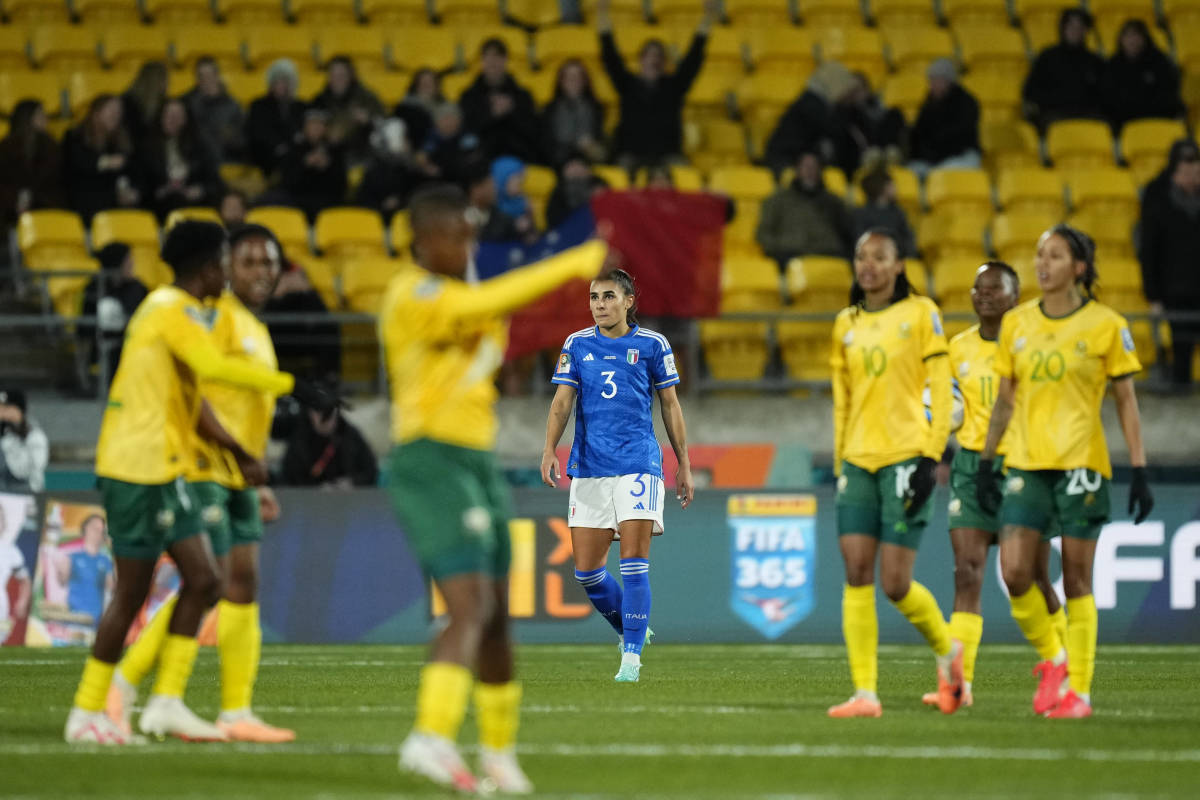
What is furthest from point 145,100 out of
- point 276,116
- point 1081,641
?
point 1081,641

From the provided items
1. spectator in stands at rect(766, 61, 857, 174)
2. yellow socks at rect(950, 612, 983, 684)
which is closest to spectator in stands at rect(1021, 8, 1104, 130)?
spectator in stands at rect(766, 61, 857, 174)

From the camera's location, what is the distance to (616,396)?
1109 cm

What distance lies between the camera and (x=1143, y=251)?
17.9 m

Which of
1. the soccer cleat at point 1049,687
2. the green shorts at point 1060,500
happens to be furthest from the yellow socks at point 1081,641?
the green shorts at point 1060,500

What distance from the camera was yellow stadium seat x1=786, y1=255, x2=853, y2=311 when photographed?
18.1 m

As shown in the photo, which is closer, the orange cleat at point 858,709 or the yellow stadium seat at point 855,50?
the orange cleat at point 858,709

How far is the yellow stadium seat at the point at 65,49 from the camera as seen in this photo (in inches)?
824

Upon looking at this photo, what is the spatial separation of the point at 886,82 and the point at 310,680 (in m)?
12.8

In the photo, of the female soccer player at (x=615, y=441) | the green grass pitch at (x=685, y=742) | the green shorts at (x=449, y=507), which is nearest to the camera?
the green shorts at (x=449, y=507)

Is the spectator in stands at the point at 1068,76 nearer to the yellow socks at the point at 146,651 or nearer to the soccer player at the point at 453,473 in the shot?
the yellow socks at the point at 146,651

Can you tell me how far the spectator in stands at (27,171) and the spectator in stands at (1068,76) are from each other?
10.8 meters

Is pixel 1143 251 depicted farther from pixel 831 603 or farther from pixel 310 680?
pixel 310 680

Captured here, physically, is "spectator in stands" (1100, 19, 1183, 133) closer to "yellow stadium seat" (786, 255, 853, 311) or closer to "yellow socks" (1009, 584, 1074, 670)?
"yellow stadium seat" (786, 255, 853, 311)

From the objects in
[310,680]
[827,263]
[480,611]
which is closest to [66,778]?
[480,611]
